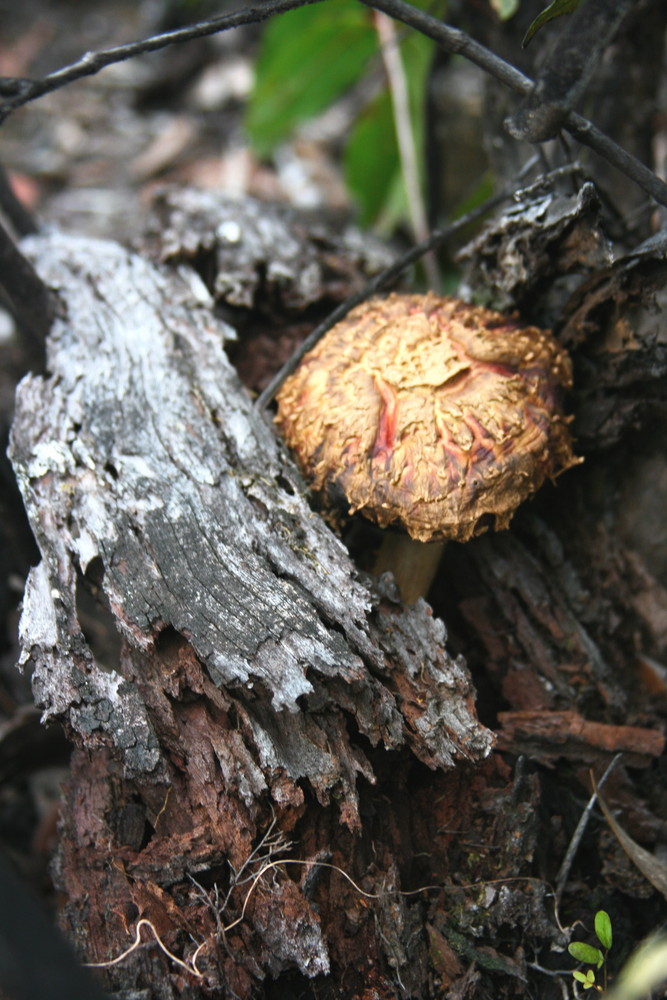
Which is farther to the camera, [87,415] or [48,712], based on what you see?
[87,415]

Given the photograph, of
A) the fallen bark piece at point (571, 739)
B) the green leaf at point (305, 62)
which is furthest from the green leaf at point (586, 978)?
the green leaf at point (305, 62)

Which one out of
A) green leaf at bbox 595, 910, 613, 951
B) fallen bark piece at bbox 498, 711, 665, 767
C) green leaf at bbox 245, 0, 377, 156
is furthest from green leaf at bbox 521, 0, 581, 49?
green leaf at bbox 595, 910, 613, 951

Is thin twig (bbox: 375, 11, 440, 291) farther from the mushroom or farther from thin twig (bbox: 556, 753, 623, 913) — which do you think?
thin twig (bbox: 556, 753, 623, 913)

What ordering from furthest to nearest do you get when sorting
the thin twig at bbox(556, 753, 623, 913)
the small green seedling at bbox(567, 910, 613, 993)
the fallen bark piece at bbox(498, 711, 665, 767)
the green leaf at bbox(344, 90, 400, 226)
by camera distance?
the green leaf at bbox(344, 90, 400, 226) → the fallen bark piece at bbox(498, 711, 665, 767) → the thin twig at bbox(556, 753, 623, 913) → the small green seedling at bbox(567, 910, 613, 993)

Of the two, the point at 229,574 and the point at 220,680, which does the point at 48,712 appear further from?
the point at 229,574

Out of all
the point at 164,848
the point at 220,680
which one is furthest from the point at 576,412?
the point at 164,848

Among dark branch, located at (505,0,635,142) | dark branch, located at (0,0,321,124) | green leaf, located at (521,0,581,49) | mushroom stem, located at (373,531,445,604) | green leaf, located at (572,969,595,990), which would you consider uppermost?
dark branch, located at (0,0,321,124)

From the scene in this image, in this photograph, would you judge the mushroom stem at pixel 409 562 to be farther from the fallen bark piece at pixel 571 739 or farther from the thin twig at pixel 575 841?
the thin twig at pixel 575 841
